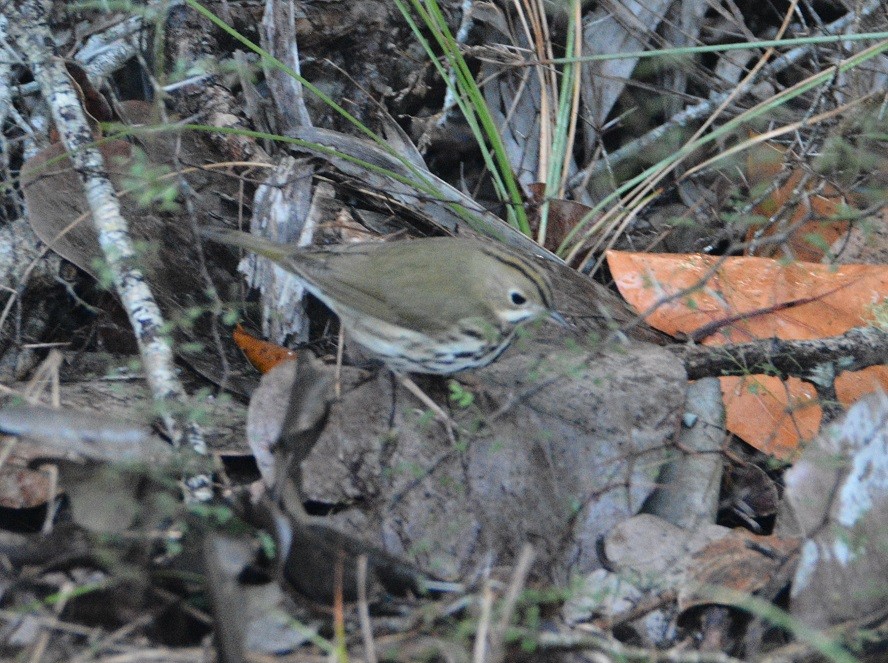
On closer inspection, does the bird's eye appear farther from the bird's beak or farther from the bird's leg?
the bird's leg

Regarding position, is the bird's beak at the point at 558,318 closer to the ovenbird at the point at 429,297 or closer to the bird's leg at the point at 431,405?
the ovenbird at the point at 429,297

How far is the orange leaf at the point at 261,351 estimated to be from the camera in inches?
143

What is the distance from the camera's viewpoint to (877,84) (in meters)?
4.91

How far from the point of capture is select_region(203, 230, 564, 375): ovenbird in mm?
3256

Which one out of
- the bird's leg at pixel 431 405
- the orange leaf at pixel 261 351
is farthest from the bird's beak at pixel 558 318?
the orange leaf at pixel 261 351

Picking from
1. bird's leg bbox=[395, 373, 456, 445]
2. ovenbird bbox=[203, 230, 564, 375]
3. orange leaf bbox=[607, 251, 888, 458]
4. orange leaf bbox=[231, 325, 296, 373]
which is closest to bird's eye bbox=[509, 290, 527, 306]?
ovenbird bbox=[203, 230, 564, 375]

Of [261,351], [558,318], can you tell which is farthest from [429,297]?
[261,351]

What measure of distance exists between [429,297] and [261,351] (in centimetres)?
70

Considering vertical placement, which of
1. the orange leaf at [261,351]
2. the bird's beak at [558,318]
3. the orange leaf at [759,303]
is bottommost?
the orange leaf at [759,303]

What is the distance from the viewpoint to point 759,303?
12.8 ft

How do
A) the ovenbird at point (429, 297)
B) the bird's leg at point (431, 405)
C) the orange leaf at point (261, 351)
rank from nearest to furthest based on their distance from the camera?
the bird's leg at point (431, 405), the ovenbird at point (429, 297), the orange leaf at point (261, 351)

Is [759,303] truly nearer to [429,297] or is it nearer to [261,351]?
[429,297]

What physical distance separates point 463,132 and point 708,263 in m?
1.55

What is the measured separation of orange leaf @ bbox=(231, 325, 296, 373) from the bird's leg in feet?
1.73
